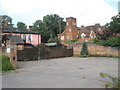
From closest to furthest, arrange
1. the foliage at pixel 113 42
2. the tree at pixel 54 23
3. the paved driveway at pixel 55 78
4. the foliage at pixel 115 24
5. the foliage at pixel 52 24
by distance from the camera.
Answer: the paved driveway at pixel 55 78, the foliage at pixel 113 42, the foliage at pixel 115 24, the foliage at pixel 52 24, the tree at pixel 54 23

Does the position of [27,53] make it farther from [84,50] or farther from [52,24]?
[52,24]

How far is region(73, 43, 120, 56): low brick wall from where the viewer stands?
29.5m

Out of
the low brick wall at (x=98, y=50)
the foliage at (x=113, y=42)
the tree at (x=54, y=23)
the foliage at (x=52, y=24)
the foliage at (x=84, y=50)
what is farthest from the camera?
the tree at (x=54, y=23)

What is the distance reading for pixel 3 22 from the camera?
1873 cm

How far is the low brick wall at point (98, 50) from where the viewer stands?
29.5 m

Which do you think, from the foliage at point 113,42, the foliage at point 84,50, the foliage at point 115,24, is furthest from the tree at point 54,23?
the foliage at point 113,42

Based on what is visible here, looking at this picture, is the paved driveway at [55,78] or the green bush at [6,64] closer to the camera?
the paved driveway at [55,78]

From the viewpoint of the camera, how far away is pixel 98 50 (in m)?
31.5

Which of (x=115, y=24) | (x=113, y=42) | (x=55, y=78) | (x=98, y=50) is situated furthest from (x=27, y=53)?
(x=115, y=24)

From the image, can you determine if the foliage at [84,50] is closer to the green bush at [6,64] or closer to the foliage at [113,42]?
the foliage at [113,42]

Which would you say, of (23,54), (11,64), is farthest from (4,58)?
(23,54)

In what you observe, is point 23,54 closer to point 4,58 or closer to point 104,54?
point 4,58

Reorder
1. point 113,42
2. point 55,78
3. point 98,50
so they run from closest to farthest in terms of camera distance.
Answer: point 55,78 → point 113,42 → point 98,50

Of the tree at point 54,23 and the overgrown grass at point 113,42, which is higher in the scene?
the tree at point 54,23
